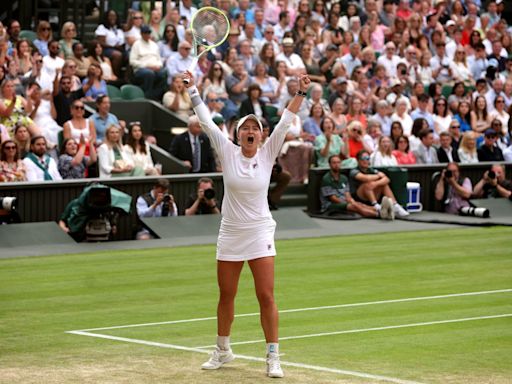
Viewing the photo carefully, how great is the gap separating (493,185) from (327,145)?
138 inches

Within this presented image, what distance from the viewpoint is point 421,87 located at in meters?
27.4

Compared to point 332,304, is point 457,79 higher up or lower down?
higher up

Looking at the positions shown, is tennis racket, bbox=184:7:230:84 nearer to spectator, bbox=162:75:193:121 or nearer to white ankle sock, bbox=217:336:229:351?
white ankle sock, bbox=217:336:229:351

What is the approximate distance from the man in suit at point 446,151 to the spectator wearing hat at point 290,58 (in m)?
3.60

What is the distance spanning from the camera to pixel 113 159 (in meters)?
20.5

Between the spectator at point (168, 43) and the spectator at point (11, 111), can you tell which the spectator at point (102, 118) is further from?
the spectator at point (168, 43)

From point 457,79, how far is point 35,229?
14411 mm

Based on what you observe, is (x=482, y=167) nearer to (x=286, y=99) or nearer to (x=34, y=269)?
(x=286, y=99)

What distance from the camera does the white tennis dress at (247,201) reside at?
10078 millimetres

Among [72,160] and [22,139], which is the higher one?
[22,139]

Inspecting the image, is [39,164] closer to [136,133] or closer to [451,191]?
[136,133]

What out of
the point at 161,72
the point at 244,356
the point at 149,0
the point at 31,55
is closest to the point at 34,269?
the point at 244,356

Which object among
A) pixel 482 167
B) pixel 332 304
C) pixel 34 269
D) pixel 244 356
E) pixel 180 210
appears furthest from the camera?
pixel 482 167

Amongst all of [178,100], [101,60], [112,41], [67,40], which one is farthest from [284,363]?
[112,41]
